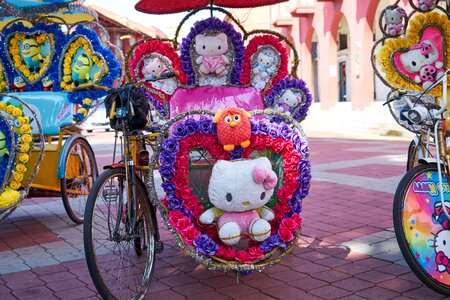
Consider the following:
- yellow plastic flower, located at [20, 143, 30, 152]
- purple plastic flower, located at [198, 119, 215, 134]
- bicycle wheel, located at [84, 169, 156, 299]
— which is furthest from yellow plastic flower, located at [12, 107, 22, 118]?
purple plastic flower, located at [198, 119, 215, 134]

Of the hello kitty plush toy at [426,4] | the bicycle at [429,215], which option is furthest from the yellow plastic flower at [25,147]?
the hello kitty plush toy at [426,4]

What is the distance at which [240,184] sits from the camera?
309cm

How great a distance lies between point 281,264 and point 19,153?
7.48 ft

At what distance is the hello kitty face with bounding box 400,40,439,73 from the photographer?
462 centimetres

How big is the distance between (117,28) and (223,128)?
133ft

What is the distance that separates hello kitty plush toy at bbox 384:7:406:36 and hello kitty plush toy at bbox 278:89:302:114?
113cm

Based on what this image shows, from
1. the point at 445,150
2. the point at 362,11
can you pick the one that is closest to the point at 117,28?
the point at 362,11

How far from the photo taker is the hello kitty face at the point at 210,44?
4617mm

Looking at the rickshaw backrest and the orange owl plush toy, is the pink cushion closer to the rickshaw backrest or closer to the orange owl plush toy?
the rickshaw backrest

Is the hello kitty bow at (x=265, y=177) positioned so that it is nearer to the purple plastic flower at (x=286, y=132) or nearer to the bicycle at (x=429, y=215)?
the purple plastic flower at (x=286, y=132)

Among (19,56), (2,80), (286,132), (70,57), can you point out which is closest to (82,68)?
(70,57)

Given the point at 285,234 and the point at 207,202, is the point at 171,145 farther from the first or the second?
the point at 285,234

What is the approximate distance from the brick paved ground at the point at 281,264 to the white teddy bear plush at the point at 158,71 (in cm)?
135

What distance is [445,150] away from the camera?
10.3ft
